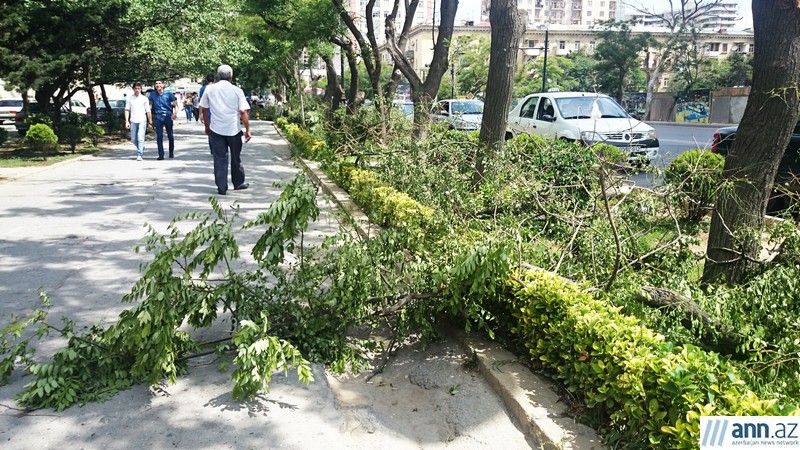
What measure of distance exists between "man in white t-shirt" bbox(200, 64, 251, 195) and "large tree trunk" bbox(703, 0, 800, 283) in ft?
23.3

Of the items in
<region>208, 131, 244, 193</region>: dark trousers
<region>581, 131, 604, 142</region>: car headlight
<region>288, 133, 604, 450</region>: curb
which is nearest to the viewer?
<region>288, 133, 604, 450</region>: curb

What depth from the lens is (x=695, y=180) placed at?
611 cm

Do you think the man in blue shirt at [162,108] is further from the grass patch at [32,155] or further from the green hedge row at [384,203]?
the green hedge row at [384,203]

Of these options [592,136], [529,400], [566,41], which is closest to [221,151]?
[592,136]

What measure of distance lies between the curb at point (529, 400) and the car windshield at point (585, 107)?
10589 mm

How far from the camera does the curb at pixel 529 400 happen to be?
3.19m

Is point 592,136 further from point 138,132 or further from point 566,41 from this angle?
point 566,41

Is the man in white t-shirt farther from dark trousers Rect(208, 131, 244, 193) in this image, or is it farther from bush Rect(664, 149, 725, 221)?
bush Rect(664, 149, 725, 221)

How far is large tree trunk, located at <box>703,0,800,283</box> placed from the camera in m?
4.53

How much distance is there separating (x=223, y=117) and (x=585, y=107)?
8.25 meters

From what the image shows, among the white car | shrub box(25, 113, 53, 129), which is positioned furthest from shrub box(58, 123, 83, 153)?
the white car

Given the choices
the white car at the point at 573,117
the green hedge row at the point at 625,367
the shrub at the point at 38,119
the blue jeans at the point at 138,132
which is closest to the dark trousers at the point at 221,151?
the white car at the point at 573,117

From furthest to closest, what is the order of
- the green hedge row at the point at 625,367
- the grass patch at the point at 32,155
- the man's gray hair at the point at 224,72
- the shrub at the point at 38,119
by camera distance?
the shrub at the point at 38,119
the grass patch at the point at 32,155
the man's gray hair at the point at 224,72
the green hedge row at the point at 625,367

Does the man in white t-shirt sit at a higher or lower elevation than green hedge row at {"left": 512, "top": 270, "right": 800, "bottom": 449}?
higher
